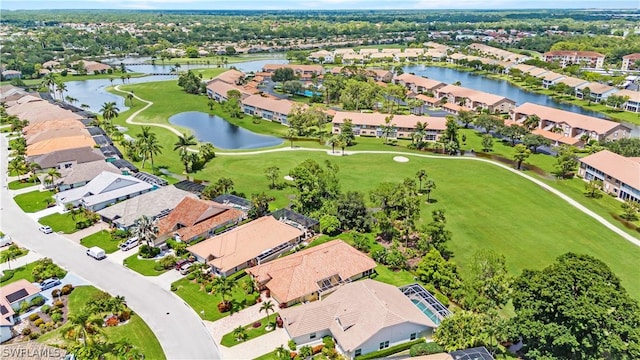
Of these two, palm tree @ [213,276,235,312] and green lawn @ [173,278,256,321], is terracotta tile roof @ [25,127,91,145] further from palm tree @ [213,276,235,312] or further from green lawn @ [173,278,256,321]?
palm tree @ [213,276,235,312]

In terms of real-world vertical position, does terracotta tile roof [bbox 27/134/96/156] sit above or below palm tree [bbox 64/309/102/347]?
above

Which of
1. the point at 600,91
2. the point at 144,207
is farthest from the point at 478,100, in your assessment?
the point at 144,207

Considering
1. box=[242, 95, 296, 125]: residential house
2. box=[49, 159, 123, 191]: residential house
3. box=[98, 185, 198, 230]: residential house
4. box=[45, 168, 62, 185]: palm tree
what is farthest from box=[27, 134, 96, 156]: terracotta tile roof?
box=[242, 95, 296, 125]: residential house

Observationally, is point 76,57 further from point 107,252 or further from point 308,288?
point 308,288

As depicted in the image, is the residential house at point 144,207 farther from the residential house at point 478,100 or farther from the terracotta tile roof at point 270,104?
the residential house at point 478,100

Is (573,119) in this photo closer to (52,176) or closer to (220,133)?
(220,133)

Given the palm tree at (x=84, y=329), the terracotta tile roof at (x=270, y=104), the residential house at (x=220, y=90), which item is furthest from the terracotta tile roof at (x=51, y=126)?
the palm tree at (x=84, y=329)

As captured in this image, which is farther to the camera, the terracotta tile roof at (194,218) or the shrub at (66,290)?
the terracotta tile roof at (194,218)
